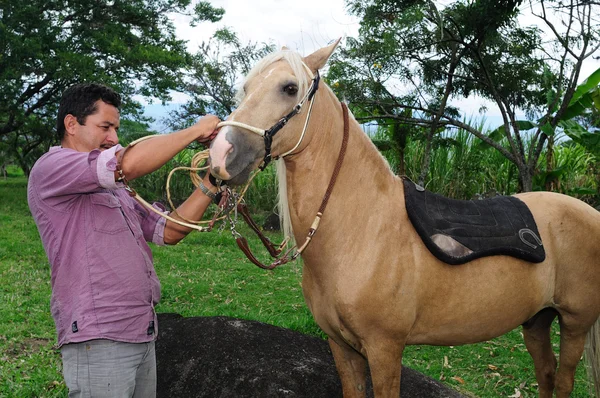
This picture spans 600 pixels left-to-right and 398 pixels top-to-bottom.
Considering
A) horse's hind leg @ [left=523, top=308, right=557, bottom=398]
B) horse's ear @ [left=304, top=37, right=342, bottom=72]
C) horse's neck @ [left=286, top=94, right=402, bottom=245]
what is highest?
horse's ear @ [left=304, top=37, right=342, bottom=72]

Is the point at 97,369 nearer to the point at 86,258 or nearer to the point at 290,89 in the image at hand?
the point at 86,258

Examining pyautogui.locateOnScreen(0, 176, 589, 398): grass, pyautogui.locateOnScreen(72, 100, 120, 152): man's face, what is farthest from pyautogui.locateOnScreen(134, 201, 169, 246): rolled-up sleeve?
pyautogui.locateOnScreen(0, 176, 589, 398): grass

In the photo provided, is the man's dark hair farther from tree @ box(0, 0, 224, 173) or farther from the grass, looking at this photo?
tree @ box(0, 0, 224, 173)

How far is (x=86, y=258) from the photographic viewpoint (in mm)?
2045

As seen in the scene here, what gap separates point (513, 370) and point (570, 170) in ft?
24.0

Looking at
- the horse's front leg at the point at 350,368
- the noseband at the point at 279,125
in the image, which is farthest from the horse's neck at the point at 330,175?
the horse's front leg at the point at 350,368

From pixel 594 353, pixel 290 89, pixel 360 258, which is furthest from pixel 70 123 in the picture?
pixel 594 353

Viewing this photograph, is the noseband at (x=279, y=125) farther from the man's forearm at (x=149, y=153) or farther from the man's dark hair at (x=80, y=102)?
the man's dark hair at (x=80, y=102)

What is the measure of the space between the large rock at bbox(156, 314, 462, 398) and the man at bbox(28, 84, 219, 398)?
1.16 meters

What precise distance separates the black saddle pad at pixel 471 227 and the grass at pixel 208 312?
1867mm

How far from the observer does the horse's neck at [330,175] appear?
230 cm

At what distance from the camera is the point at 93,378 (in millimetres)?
2020

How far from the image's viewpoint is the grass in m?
4.17

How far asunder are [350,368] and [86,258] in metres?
1.45
